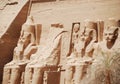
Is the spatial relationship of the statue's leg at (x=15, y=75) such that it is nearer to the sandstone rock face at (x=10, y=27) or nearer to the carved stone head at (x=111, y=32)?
the sandstone rock face at (x=10, y=27)

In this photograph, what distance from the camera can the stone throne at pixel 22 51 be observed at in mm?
11164

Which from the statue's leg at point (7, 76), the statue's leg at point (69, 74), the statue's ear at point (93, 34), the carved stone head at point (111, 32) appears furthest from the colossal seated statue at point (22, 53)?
the carved stone head at point (111, 32)

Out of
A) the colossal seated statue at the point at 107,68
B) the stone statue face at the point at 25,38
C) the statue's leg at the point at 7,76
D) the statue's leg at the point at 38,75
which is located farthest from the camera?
the stone statue face at the point at 25,38

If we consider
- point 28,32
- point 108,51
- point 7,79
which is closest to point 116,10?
point 108,51

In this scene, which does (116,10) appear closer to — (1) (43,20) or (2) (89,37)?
(2) (89,37)

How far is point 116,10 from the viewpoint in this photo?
1057cm

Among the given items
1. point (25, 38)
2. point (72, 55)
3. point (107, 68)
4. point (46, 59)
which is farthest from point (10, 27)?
point (107, 68)

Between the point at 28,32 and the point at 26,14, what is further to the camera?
the point at 26,14

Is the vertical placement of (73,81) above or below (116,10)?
below

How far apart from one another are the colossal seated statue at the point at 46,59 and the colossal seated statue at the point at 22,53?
1.20 ft

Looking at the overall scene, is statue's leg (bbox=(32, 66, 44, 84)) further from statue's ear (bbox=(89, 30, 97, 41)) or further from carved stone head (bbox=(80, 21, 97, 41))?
statue's ear (bbox=(89, 30, 97, 41))

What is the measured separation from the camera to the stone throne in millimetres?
11164

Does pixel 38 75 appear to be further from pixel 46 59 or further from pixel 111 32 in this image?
pixel 111 32

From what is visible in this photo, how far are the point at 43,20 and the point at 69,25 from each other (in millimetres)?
1033
